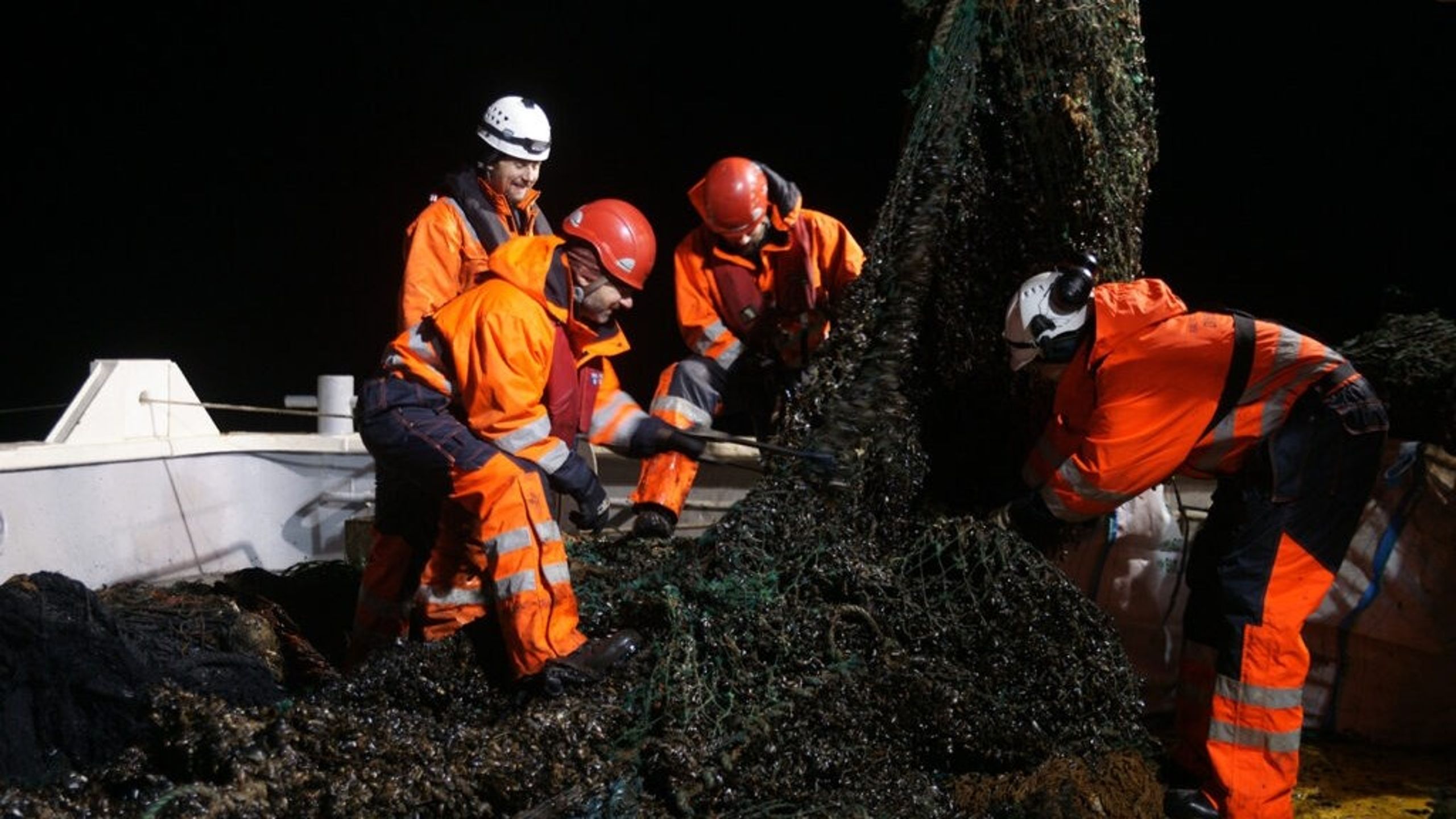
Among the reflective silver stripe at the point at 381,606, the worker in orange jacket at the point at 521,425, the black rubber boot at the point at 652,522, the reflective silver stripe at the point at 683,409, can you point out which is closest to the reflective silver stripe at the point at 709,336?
the reflective silver stripe at the point at 683,409

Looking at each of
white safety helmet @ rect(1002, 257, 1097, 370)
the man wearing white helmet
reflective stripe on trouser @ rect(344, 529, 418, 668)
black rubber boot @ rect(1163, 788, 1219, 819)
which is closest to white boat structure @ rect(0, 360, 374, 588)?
reflective stripe on trouser @ rect(344, 529, 418, 668)

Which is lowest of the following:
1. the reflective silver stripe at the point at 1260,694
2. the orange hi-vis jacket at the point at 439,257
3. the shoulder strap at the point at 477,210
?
the reflective silver stripe at the point at 1260,694

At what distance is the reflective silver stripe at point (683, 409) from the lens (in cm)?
533

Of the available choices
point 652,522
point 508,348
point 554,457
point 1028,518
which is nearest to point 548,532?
A: point 554,457

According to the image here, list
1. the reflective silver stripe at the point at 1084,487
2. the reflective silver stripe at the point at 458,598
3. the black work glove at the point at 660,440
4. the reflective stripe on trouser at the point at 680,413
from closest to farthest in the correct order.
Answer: the reflective silver stripe at the point at 1084,487 → the reflective silver stripe at the point at 458,598 → the black work glove at the point at 660,440 → the reflective stripe on trouser at the point at 680,413

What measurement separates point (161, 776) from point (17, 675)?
793 millimetres

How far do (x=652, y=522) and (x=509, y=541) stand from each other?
1484 millimetres

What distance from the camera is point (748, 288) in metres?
5.50

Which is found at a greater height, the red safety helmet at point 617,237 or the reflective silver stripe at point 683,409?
the red safety helmet at point 617,237

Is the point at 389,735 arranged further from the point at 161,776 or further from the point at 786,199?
the point at 786,199

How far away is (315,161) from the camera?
1155 centimetres

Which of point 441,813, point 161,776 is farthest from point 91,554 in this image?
point 441,813

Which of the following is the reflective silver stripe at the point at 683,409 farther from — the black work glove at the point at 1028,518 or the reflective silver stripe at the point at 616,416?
the black work glove at the point at 1028,518

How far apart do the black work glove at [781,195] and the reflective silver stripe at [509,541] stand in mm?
2315
